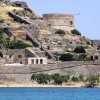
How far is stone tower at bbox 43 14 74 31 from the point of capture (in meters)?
195

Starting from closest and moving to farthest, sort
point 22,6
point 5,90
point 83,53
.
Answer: point 5,90 < point 83,53 < point 22,6

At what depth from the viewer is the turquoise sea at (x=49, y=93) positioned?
148 meters

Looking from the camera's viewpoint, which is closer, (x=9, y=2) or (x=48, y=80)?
(x=48, y=80)

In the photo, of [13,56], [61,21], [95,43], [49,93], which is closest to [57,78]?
[13,56]

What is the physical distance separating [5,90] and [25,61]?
9073 millimetres

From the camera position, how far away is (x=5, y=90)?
16500 cm

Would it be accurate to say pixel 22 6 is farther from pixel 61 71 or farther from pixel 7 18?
pixel 61 71

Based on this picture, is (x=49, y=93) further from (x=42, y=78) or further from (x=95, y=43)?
(x=95, y=43)

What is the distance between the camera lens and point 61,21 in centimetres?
19562

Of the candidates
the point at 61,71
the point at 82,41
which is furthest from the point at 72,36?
the point at 61,71

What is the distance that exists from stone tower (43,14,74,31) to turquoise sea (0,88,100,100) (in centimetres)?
2576

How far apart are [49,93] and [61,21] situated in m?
38.5

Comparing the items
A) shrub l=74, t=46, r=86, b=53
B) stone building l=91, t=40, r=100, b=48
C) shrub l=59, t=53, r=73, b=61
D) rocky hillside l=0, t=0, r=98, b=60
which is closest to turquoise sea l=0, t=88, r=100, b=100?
shrub l=59, t=53, r=73, b=61

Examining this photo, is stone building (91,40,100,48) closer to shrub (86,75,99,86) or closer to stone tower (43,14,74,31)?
stone tower (43,14,74,31)
